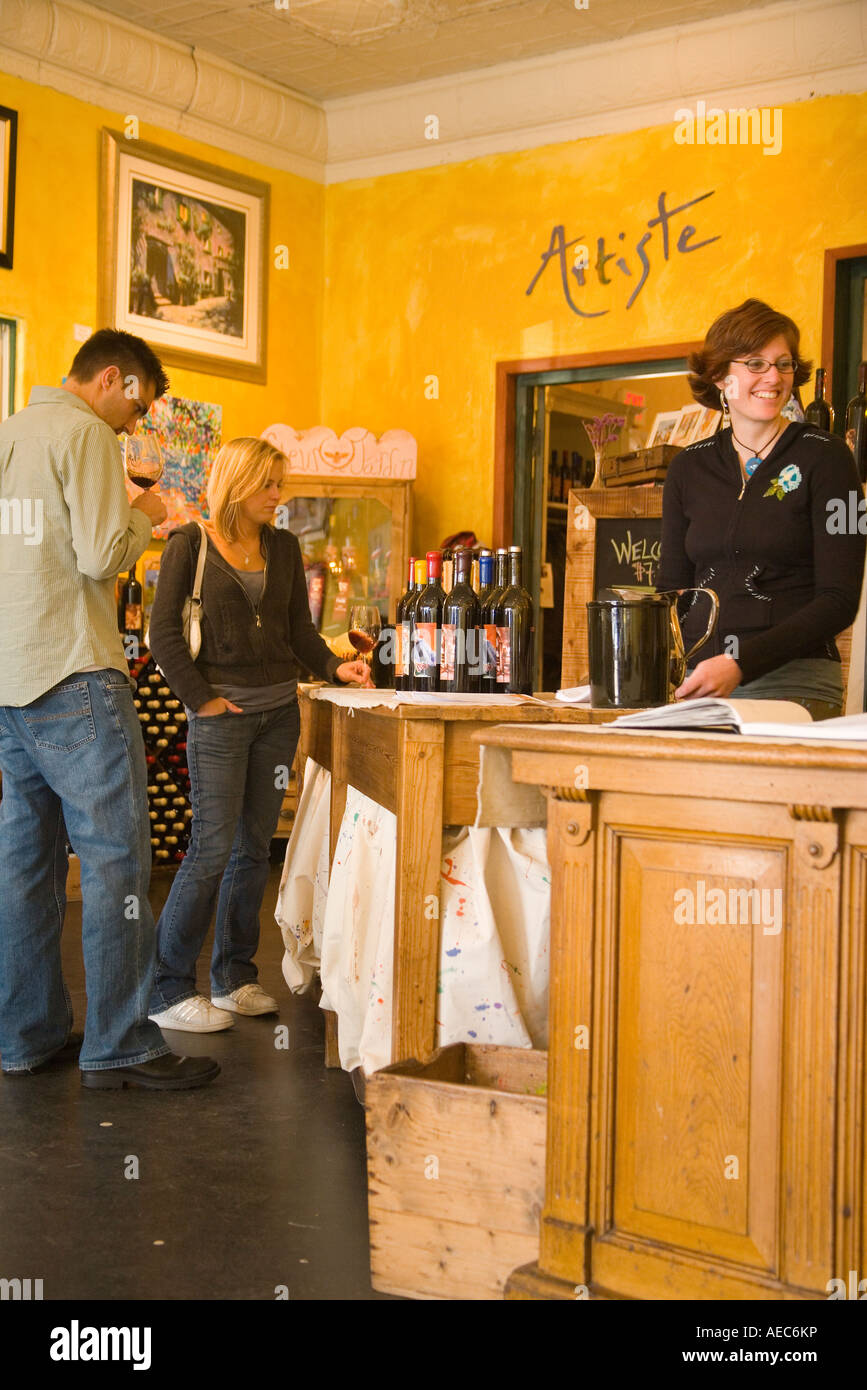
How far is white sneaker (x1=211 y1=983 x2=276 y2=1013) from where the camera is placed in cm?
383

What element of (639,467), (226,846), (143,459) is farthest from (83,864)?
(639,467)

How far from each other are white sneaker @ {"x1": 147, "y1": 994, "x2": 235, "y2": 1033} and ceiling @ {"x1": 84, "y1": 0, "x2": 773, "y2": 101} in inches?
162

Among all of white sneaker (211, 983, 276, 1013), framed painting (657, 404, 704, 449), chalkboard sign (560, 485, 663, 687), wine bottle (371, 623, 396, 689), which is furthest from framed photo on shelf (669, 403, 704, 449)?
white sneaker (211, 983, 276, 1013)

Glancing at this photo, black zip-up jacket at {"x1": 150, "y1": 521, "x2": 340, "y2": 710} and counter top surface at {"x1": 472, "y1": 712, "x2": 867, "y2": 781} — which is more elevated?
black zip-up jacket at {"x1": 150, "y1": 521, "x2": 340, "y2": 710}

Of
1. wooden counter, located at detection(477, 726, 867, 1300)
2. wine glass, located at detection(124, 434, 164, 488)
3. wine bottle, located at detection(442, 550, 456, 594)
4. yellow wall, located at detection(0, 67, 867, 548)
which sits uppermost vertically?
yellow wall, located at detection(0, 67, 867, 548)

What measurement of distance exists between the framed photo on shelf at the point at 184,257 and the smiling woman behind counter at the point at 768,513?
3982 millimetres

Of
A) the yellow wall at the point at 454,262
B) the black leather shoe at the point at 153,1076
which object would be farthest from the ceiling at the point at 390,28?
the black leather shoe at the point at 153,1076

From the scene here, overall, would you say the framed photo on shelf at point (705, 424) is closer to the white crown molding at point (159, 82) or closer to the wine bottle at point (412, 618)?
the wine bottle at point (412, 618)

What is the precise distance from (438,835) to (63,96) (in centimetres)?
461

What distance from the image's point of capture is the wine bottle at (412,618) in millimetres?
2889

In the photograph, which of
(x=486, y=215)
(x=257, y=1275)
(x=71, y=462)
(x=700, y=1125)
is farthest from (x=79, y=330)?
(x=700, y=1125)

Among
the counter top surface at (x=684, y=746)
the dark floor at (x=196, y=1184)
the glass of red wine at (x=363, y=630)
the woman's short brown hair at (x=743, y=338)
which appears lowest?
the dark floor at (x=196, y=1184)

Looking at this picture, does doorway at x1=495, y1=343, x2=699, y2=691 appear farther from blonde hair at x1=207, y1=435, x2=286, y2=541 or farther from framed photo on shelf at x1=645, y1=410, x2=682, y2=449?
Answer: blonde hair at x1=207, y1=435, x2=286, y2=541

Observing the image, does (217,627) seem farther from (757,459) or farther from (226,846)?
(757,459)
